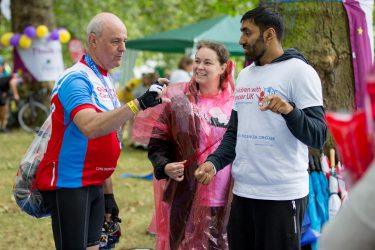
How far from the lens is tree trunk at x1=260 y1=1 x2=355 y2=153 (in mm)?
5133

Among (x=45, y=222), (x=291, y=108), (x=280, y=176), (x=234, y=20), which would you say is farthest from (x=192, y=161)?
(x=234, y=20)

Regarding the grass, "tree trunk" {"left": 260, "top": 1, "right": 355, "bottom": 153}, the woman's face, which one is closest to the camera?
the woman's face

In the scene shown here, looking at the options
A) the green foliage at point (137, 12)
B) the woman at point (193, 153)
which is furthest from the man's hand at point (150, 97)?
the green foliage at point (137, 12)

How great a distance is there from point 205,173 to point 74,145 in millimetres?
725

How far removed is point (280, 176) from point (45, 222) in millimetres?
4019

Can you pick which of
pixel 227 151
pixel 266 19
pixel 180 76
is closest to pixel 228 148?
pixel 227 151

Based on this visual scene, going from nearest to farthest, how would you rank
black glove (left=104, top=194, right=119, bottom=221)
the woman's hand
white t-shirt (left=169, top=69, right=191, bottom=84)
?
the woman's hand < black glove (left=104, top=194, right=119, bottom=221) < white t-shirt (left=169, top=69, right=191, bottom=84)

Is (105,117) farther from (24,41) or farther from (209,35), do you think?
(24,41)

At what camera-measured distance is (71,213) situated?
342cm

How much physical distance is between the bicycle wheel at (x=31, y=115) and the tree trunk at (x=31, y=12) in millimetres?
1830

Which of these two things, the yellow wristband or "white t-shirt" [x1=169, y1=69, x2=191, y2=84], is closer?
the yellow wristband

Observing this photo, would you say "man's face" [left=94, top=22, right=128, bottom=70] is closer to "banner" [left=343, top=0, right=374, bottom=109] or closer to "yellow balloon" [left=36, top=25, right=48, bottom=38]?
"banner" [left=343, top=0, right=374, bottom=109]

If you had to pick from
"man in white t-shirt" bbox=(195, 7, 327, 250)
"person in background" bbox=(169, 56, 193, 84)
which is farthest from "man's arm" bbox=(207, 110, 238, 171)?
"person in background" bbox=(169, 56, 193, 84)

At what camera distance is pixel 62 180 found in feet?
11.2
